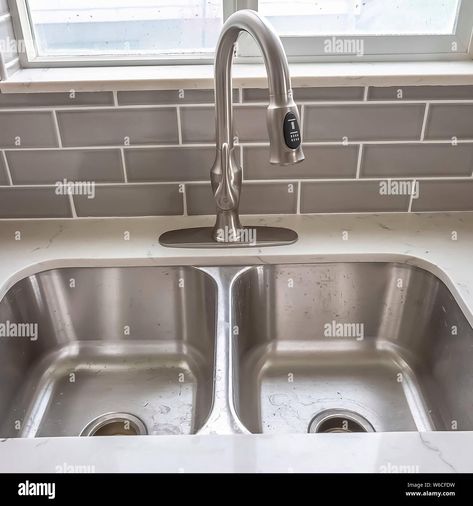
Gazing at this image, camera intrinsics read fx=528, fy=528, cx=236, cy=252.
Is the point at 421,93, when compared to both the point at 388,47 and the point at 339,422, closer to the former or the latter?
the point at 388,47

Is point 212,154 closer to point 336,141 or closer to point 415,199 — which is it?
point 336,141

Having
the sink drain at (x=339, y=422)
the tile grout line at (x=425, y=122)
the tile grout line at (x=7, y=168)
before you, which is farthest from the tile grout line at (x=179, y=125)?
the sink drain at (x=339, y=422)

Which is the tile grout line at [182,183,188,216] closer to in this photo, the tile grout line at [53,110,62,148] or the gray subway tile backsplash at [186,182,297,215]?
the gray subway tile backsplash at [186,182,297,215]

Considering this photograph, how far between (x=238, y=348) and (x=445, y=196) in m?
0.53

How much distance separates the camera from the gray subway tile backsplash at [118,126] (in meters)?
0.97

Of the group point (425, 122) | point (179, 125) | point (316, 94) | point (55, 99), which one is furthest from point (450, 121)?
point (55, 99)

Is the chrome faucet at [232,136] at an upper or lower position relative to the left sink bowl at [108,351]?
upper

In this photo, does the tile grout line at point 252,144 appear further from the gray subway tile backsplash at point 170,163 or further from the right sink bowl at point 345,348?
the right sink bowl at point 345,348

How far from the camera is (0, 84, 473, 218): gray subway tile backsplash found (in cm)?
97

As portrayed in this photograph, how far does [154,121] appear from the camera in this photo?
0.98m

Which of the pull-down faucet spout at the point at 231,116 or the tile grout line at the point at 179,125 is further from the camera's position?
the tile grout line at the point at 179,125

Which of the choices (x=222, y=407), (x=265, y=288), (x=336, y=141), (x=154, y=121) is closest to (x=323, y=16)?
(x=336, y=141)

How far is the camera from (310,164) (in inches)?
40.4

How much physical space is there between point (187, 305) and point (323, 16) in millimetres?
622
